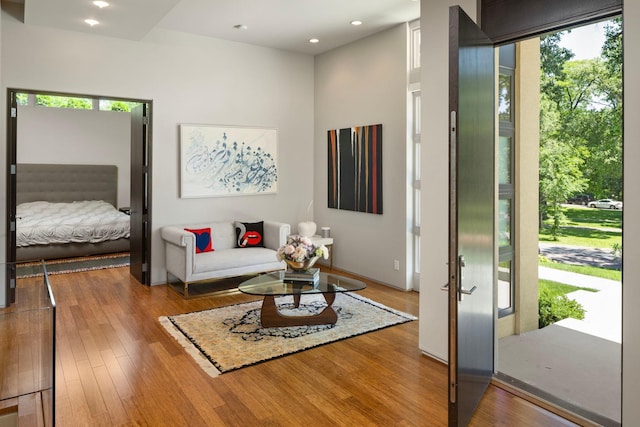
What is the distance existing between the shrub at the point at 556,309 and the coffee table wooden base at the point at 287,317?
190 centimetres

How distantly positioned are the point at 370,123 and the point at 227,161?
1.85m

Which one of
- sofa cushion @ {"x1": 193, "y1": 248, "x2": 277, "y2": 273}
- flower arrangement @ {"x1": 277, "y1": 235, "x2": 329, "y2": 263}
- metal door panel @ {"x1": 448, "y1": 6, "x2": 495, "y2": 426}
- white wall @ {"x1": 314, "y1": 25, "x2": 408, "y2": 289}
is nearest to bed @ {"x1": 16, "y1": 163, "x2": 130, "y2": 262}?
sofa cushion @ {"x1": 193, "y1": 248, "x2": 277, "y2": 273}

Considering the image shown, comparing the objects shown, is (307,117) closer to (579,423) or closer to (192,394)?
(192,394)

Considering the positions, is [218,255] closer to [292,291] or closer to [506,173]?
[292,291]

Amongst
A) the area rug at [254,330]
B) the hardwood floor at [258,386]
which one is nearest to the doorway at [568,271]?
the hardwood floor at [258,386]

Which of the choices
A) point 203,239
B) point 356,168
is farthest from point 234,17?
point 203,239

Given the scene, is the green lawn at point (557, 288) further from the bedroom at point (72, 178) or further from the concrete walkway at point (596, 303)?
the bedroom at point (72, 178)

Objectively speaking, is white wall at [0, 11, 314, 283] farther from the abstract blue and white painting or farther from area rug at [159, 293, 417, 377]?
area rug at [159, 293, 417, 377]

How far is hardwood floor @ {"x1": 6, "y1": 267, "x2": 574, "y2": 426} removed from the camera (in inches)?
96.3

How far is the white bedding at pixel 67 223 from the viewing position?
6.43 meters

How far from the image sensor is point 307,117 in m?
6.39

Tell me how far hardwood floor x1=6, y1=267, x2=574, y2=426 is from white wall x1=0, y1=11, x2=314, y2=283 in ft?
6.45

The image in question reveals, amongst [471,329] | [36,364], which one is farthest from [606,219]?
[36,364]

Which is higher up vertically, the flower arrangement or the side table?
the flower arrangement
